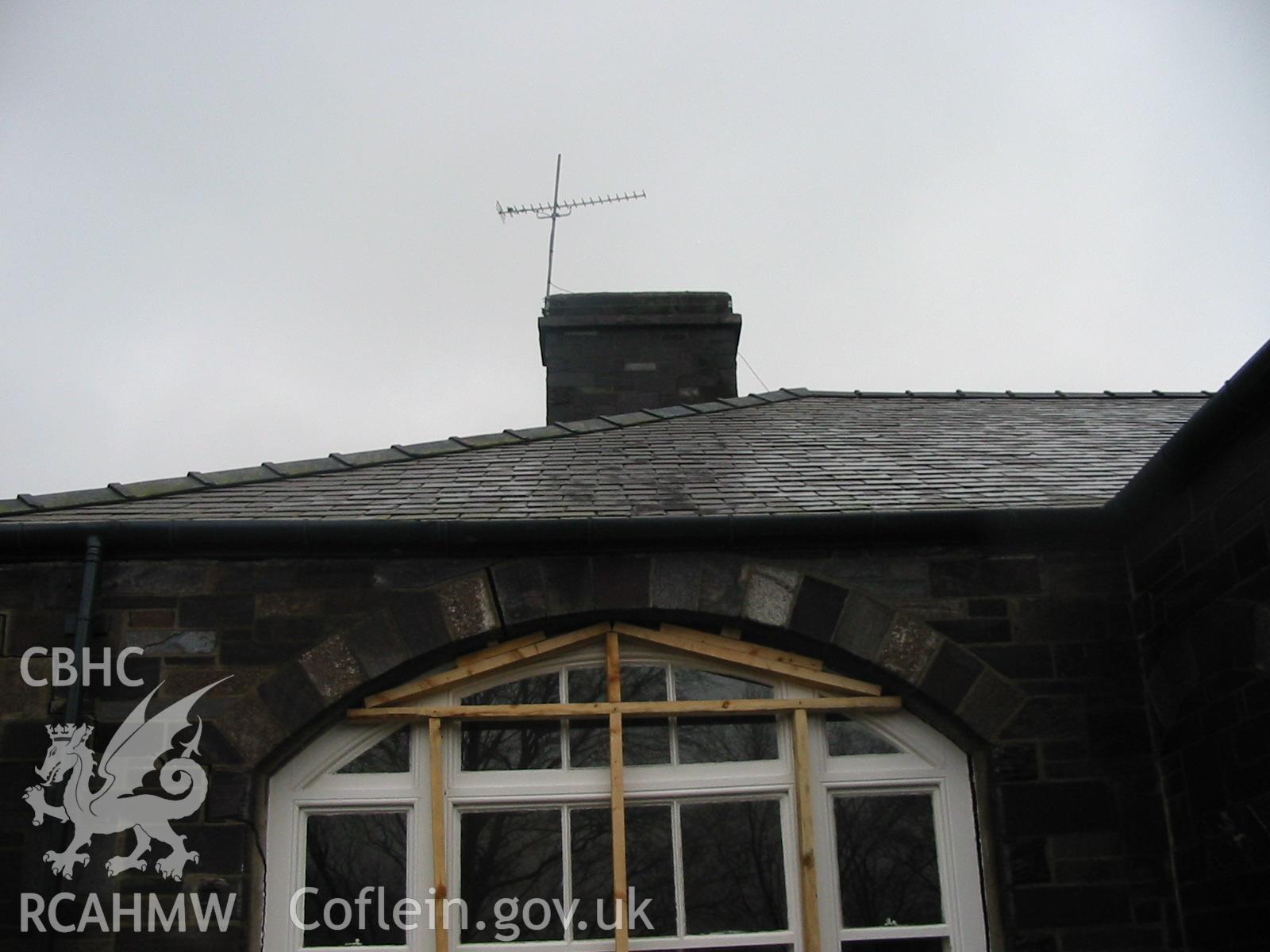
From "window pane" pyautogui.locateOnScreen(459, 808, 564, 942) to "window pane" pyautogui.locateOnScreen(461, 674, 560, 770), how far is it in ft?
0.69

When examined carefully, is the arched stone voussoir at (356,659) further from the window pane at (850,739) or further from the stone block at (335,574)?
the window pane at (850,739)

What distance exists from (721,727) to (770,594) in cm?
62

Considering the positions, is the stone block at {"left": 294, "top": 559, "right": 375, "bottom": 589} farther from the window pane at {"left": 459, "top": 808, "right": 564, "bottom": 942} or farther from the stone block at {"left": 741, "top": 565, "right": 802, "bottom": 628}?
the stone block at {"left": 741, "top": 565, "right": 802, "bottom": 628}

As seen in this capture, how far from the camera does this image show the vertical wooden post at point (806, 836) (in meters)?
5.89

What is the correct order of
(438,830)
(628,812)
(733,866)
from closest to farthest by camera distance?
1. (438,830)
2. (733,866)
3. (628,812)

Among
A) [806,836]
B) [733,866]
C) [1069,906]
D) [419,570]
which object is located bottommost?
[1069,906]

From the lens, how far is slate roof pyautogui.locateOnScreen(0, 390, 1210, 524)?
6684 mm

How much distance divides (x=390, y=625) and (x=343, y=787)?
2.32 ft

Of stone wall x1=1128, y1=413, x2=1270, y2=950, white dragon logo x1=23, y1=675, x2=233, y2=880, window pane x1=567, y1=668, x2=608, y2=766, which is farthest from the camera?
window pane x1=567, y1=668, x2=608, y2=766

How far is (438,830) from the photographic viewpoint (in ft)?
19.6

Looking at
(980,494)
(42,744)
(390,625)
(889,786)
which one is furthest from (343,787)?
(980,494)

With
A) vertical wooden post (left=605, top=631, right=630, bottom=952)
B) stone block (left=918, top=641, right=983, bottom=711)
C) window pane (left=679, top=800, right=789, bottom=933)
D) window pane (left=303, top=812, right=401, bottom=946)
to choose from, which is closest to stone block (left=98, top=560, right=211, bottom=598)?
window pane (left=303, top=812, right=401, bottom=946)

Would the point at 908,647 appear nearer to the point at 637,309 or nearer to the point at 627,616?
the point at 627,616

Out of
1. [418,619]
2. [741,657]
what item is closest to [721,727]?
[741,657]
